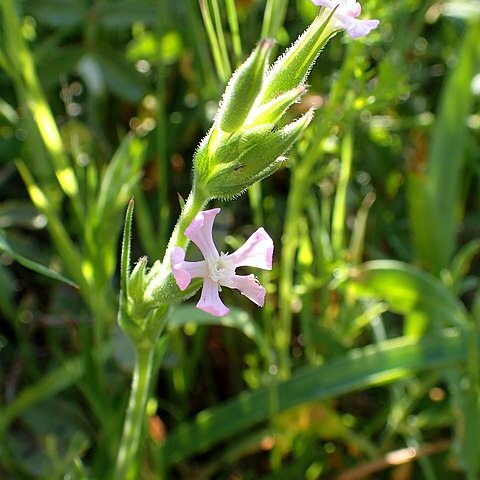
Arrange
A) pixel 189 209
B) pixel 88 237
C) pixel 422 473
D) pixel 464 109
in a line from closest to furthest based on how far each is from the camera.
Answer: pixel 189 209 < pixel 88 237 < pixel 422 473 < pixel 464 109

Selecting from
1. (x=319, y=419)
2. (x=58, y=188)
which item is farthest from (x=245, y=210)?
(x=319, y=419)

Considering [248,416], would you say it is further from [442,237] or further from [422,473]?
[442,237]

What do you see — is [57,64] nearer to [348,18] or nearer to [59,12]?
[59,12]

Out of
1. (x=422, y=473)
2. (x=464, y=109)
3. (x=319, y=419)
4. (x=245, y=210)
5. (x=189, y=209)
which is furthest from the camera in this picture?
(x=245, y=210)

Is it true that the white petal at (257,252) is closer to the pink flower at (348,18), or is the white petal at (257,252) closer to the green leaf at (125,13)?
the pink flower at (348,18)

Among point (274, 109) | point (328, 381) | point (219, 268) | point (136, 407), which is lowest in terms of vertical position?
point (328, 381)

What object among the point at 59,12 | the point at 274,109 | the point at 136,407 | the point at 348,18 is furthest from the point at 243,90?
the point at 59,12

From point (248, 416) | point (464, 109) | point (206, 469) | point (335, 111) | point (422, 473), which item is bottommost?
point (422, 473)
